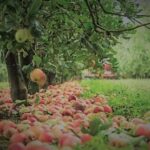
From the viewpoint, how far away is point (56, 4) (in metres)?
1.34

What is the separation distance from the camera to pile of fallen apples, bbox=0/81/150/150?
1.06 meters

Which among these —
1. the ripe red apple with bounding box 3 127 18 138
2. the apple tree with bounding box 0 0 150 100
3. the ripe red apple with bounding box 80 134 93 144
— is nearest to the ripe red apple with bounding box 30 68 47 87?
the apple tree with bounding box 0 0 150 100

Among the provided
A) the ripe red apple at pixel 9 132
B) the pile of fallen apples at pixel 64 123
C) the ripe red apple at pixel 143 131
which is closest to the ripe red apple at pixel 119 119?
the pile of fallen apples at pixel 64 123

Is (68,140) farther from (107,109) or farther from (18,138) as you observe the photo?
(107,109)

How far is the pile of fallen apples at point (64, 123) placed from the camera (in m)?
1.06

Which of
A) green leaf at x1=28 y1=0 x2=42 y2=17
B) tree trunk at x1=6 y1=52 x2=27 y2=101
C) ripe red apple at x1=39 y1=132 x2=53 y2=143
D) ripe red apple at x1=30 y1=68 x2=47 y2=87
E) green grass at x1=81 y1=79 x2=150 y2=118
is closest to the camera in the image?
green leaf at x1=28 y1=0 x2=42 y2=17

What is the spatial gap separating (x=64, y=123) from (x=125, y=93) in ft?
1.13

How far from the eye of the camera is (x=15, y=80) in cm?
156

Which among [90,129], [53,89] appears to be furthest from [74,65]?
[90,129]

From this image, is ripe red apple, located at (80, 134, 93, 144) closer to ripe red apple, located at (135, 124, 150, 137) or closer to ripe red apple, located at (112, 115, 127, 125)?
ripe red apple, located at (135, 124, 150, 137)

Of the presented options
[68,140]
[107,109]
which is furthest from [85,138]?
[107,109]

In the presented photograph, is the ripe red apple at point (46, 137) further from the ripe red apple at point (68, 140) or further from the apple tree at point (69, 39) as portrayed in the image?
the apple tree at point (69, 39)

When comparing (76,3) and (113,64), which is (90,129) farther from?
(76,3)

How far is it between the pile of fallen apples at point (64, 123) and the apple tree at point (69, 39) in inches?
2.7
